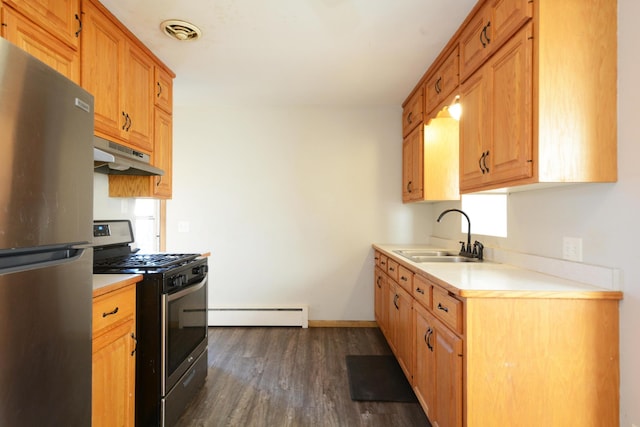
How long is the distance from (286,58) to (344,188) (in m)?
1.54

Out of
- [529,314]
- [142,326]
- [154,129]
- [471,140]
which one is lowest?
[142,326]

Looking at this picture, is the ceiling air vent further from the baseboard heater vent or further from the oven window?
the baseboard heater vent

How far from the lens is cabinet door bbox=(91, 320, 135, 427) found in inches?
54.6

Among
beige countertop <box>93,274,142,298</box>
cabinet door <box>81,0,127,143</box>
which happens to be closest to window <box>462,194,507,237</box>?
beige countertop <box>93,274,142,298</box>

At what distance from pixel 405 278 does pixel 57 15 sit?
7.96 ft

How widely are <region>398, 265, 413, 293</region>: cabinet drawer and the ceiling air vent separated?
82.3 inches

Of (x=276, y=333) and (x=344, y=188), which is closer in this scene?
(x=276, y=333)

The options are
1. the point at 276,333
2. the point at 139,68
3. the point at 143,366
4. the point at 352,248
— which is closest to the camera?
the point at 143,366

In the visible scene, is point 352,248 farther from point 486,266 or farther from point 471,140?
point 471,140

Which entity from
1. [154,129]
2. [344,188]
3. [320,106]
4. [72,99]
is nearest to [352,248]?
[344,188]

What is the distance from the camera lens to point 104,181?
7.77ft

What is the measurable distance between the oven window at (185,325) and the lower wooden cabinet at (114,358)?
0.19 meters

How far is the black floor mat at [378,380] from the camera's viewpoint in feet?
7.16

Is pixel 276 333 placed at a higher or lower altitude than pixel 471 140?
lower
